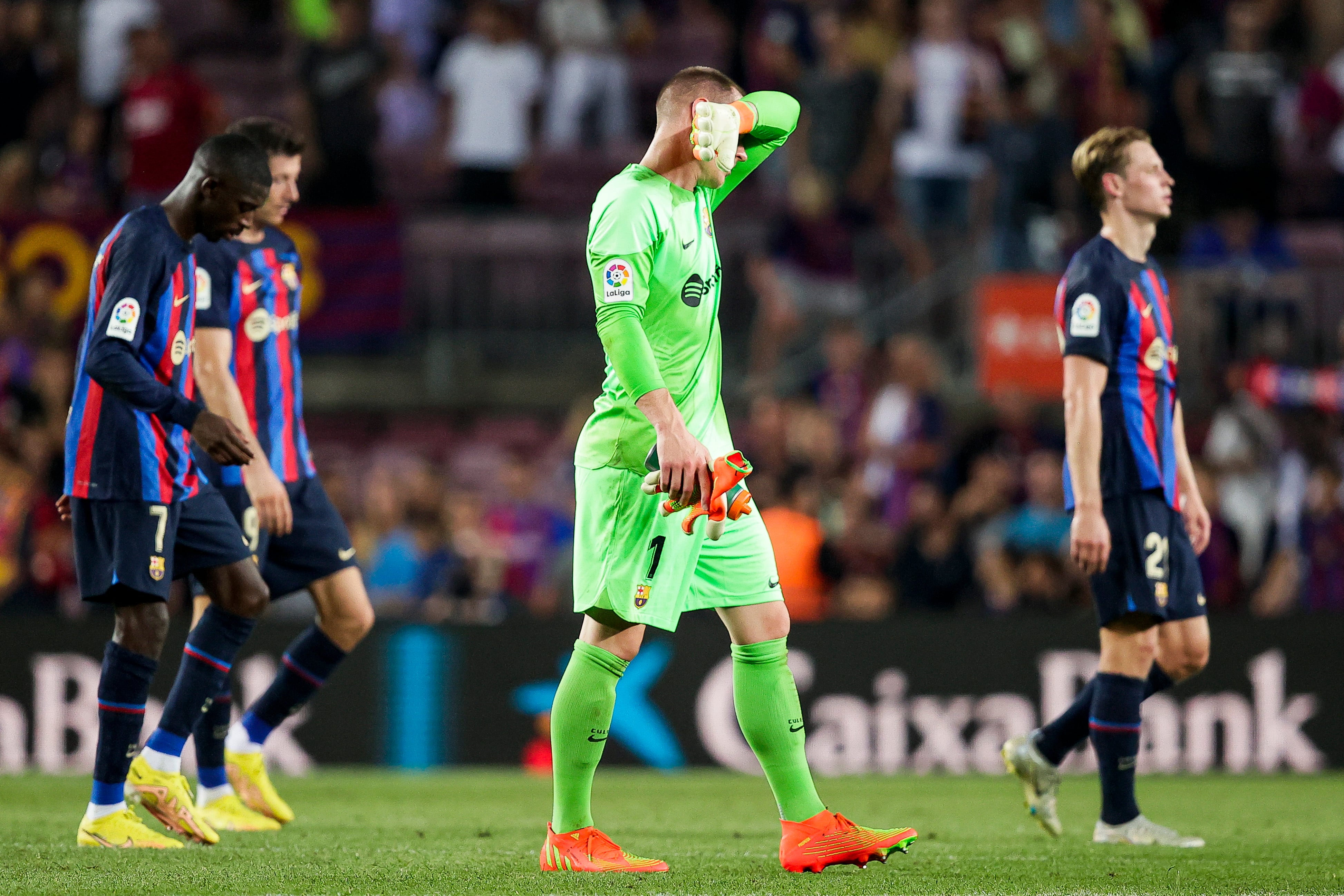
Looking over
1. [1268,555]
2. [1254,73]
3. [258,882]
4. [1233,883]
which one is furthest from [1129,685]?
[1254,73]

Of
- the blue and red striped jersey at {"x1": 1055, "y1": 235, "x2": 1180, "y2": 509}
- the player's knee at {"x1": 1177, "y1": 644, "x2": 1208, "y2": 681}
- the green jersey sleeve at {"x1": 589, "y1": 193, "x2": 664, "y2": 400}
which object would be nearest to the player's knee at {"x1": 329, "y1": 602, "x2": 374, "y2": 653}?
the green jersey sleeve at {"x1": 589, "y1": 193, "x2": 664, "y2": 400}

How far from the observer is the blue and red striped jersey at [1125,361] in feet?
21.7

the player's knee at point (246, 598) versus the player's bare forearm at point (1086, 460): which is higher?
the player's bare forearm at point (1086, 460)

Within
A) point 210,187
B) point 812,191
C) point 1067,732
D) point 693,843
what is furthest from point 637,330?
point 812,191

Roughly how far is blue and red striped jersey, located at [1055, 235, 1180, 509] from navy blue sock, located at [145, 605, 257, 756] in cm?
299

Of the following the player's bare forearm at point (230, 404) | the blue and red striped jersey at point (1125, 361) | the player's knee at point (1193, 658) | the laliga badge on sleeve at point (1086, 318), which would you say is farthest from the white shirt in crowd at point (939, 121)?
the player's bare forearm at point (230, 404)

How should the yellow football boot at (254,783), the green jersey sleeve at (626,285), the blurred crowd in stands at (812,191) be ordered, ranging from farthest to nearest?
the blurred crowd in stands at (812,191)
the yellow football boot at (254,783)
the green jersey sleeve at (626,285)

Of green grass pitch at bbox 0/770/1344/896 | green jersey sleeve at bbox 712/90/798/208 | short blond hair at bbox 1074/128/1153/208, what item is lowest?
green grass pitch at bbox 0/770/1344/896

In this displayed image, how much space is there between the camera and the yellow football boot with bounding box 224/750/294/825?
716 cm

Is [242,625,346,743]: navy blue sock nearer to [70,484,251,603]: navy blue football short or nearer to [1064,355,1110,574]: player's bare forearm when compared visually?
[70,484,251,603]: navy blue football short

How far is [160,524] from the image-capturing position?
599 centimetres

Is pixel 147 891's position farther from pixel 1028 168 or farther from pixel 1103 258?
pixel 1028 168

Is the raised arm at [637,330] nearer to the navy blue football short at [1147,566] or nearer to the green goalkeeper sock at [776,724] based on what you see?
the green goalkeeper sock at [776,724]

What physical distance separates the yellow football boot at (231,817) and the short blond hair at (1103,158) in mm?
3870
